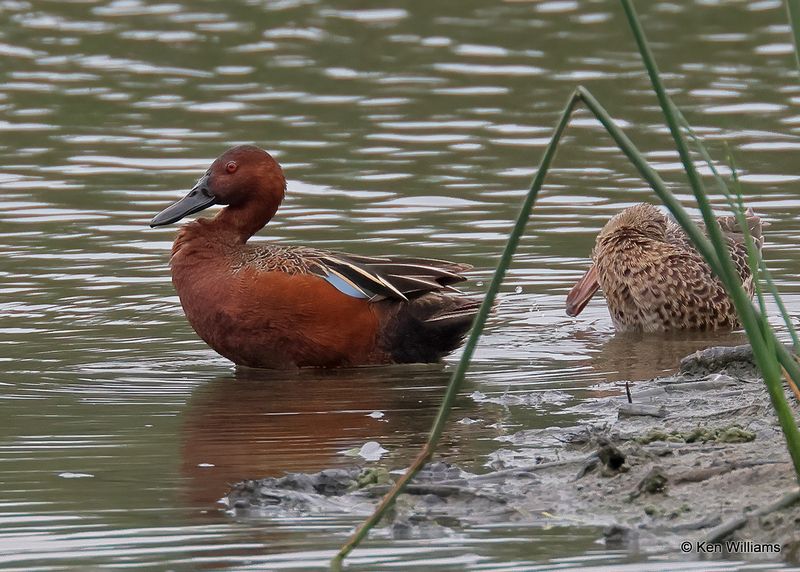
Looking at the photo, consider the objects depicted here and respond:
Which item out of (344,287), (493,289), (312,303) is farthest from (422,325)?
(493,289)

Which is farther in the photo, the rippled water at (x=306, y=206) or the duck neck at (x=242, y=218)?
the duck neck at (x=242, y=218)

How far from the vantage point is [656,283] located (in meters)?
9.67

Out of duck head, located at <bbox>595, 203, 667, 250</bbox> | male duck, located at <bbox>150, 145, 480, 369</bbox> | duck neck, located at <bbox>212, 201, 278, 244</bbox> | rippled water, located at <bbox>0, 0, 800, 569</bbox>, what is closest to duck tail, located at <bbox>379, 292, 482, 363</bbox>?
male duck, located at <bbox>150, 145, 480, 369</bbox>

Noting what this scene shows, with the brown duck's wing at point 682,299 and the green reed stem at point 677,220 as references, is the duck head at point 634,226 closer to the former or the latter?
the brown duck's wing at point 682,299

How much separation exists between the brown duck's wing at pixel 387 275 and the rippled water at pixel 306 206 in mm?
437

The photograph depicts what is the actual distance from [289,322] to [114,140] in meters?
5.93

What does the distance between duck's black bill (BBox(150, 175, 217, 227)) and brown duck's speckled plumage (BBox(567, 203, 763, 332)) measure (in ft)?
7.34

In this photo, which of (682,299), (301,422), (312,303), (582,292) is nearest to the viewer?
(301,422)

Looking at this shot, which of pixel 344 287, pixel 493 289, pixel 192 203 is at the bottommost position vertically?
pixel 344 287

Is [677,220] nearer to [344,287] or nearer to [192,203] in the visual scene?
[344,287]

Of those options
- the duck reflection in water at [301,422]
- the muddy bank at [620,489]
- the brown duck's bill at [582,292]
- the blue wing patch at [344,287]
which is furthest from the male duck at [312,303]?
the muddy bank at [620,489]

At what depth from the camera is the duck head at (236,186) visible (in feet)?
30.3

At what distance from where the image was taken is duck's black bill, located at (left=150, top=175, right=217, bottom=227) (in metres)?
9.25

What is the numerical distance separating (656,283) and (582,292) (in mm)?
466
